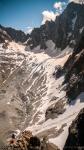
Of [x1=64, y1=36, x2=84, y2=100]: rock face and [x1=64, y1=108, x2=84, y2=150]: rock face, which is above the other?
[x1=64, y1=36, x2=84, y2=100]: rock face

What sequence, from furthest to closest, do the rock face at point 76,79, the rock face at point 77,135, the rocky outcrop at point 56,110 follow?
the rock face at point 76,79 → the rocky outcrop at point 56,110 → the rock face at point 77,135

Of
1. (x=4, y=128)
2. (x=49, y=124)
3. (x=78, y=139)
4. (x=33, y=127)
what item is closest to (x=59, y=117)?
(x=49, y=124)

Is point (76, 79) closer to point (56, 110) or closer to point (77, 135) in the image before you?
point (56, 110)

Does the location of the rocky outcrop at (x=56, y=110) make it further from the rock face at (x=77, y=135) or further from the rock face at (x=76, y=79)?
the rock face at (x=77, y=135)

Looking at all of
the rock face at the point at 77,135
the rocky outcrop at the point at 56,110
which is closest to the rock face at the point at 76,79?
the rocky outcrop at the point at 56,110

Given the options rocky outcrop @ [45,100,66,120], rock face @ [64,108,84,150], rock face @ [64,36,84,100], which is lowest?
rock face @ [64,108,84,150]

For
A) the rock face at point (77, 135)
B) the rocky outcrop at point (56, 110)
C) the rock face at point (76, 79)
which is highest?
the rock face at point (76, 79)

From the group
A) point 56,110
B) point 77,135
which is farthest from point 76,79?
point 77,135

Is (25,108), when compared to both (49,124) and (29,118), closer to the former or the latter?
(29,118)

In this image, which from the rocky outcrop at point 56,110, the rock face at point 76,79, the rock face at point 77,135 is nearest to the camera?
the rock face at point 77,135

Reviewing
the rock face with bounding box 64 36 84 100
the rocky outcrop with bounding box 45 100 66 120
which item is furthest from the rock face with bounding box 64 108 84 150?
the rock face with bounding box 64 36 84 100

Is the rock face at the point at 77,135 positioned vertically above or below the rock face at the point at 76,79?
below

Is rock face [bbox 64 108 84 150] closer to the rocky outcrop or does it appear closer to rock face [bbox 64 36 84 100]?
the rocky outcrop
